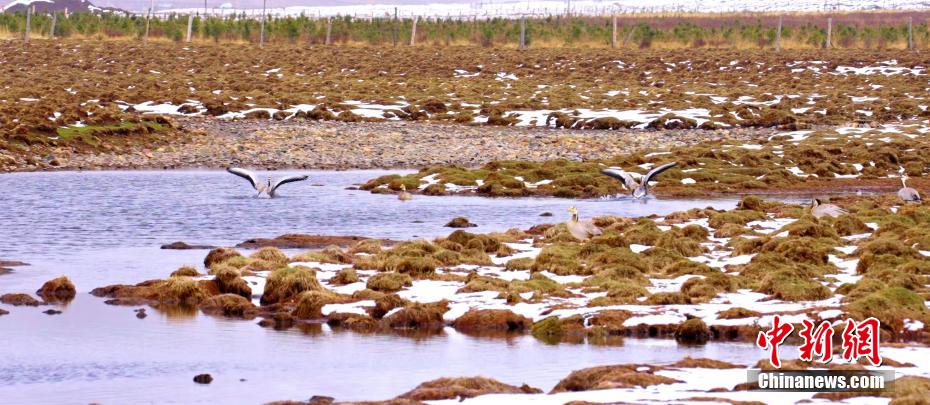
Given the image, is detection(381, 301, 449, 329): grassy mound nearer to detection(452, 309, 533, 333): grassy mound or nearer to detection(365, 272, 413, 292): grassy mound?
detection(452, 309, 533, 333): grassy mound

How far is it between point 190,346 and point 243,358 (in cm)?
92

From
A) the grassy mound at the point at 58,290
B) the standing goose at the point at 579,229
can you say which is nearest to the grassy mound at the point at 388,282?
the grassy mound at the point at 58,290

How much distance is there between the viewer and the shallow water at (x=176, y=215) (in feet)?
68.6

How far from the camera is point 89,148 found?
38.1 metres

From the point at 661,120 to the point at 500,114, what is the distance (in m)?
5.40

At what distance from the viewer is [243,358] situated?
1434cm

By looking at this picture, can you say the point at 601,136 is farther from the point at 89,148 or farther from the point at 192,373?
the point at 192,373

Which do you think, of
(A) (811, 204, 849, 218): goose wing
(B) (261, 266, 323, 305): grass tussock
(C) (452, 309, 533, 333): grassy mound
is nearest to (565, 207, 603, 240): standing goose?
(A) (811, 204, 849, 218): goose wing

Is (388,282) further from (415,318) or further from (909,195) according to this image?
(909,195)

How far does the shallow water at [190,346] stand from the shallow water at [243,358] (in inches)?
0.5

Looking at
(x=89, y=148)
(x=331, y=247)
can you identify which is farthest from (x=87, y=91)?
(x=331, y=247)

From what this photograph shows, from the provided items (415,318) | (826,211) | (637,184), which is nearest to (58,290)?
(415,318)

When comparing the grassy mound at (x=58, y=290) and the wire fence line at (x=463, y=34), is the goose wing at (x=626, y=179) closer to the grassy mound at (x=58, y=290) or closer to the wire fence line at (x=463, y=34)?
the grassy mound at (x=58, y=290)

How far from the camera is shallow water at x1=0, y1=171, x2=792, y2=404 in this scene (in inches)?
513
